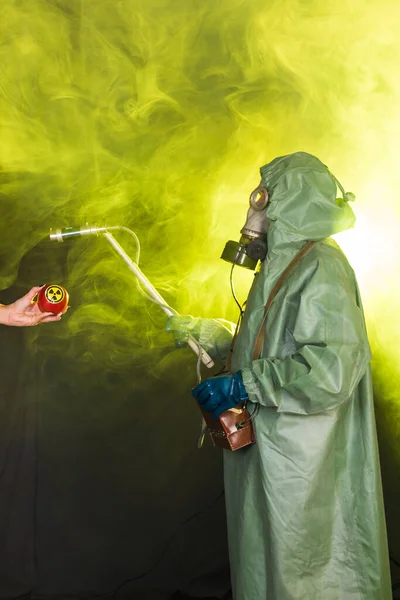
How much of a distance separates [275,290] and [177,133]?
3.77ft

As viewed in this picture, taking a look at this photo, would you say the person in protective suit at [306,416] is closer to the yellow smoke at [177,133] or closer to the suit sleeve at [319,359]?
the suit sleeve at [319,359]

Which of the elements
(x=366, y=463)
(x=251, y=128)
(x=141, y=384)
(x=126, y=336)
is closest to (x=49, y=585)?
(x=141, y=384)

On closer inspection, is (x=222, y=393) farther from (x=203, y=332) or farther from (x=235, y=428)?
(x=203, y=332)

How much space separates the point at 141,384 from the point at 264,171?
116 centimetres

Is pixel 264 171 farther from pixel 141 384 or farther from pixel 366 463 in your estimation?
pixel 141 384

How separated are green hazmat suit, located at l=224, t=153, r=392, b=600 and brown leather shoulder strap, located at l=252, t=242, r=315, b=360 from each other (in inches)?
0.7

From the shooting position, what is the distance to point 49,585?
8.47ft

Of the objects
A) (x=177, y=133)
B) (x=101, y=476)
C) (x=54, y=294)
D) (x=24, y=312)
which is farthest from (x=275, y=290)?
(x=101, y=476)

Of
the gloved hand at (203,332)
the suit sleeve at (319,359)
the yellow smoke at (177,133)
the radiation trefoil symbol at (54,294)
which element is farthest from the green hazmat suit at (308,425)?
the yellow smoke at (177,133)

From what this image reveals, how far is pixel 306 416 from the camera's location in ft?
6.04

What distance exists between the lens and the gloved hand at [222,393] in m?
1.81

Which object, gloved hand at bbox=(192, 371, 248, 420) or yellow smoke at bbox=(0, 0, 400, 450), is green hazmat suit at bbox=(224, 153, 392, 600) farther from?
yellow smoke at bbox=(0, 0, 400, 450)

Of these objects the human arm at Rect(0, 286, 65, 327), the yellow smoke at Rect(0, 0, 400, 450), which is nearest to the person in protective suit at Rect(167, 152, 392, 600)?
the human arm at Rect(0, 286, 65, 327)

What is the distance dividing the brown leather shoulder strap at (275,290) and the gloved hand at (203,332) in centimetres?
35
